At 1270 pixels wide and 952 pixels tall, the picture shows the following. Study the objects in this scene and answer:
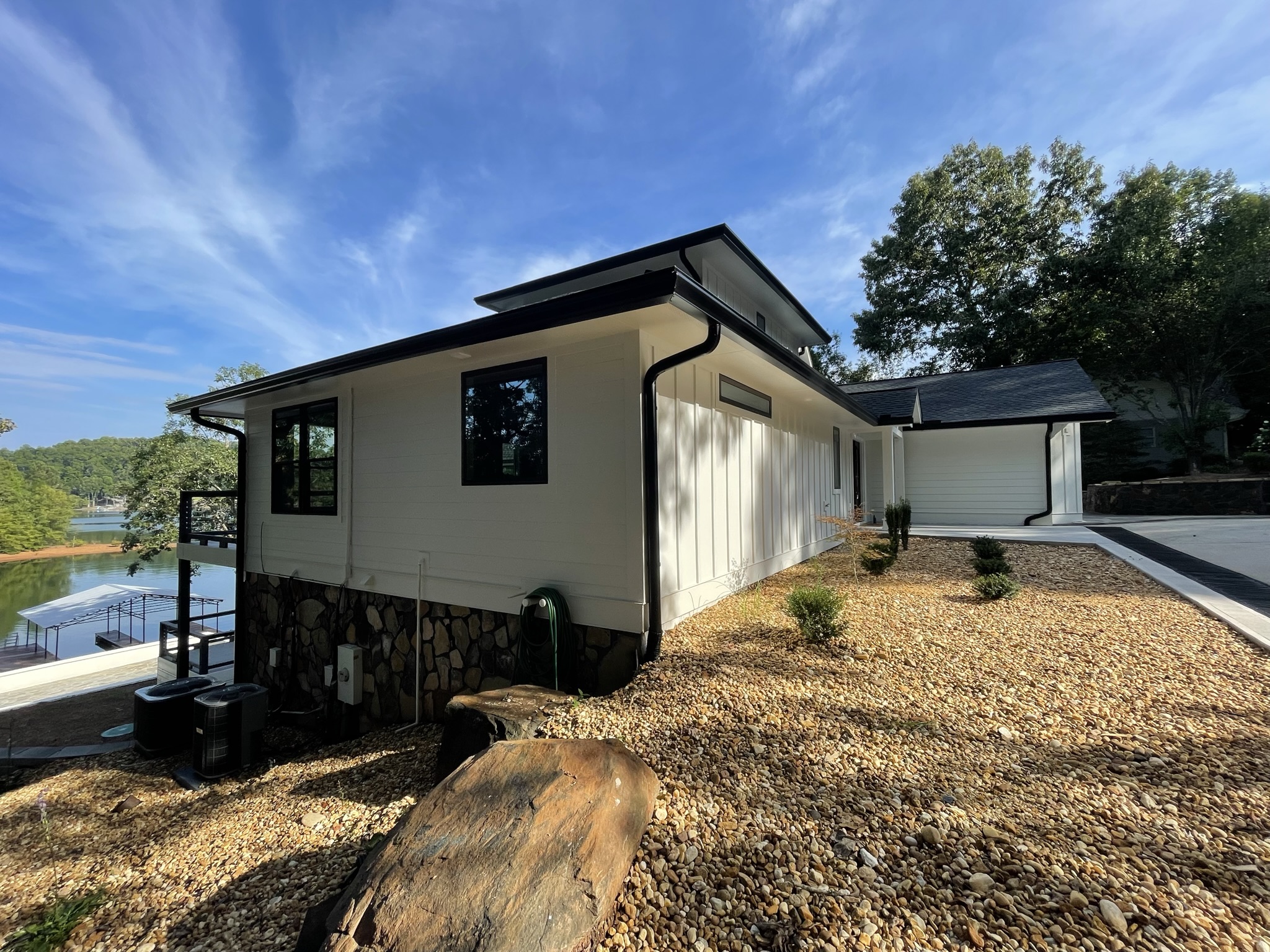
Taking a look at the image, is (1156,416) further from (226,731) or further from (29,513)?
(29,513)

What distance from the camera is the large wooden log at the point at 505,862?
1.45m

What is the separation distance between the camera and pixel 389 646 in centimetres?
549

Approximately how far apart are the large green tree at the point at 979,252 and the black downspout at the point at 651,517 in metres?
23.4

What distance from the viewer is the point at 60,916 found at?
7.08 ft

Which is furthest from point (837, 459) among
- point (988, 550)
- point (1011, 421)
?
point (1011, 421)

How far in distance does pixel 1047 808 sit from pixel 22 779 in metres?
8.93

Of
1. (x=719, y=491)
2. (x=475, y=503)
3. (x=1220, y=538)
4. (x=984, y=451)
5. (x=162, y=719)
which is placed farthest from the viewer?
(x=984, y=451)

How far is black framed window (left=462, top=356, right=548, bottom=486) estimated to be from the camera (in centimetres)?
439

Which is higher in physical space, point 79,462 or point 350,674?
point 79,462

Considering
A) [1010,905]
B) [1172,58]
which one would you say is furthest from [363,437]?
[1172,58]

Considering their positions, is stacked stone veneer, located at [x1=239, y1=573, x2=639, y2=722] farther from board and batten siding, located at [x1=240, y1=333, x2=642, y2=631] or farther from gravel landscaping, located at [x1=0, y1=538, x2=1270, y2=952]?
gravel landscaping, located at [x1=0, y1=538, x2=1270, y2=952]

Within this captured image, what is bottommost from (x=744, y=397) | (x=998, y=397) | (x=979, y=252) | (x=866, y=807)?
(x=866, y=807)

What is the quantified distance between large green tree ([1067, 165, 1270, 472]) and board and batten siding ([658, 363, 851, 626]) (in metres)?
19.3

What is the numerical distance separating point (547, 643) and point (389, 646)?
2429 mm
